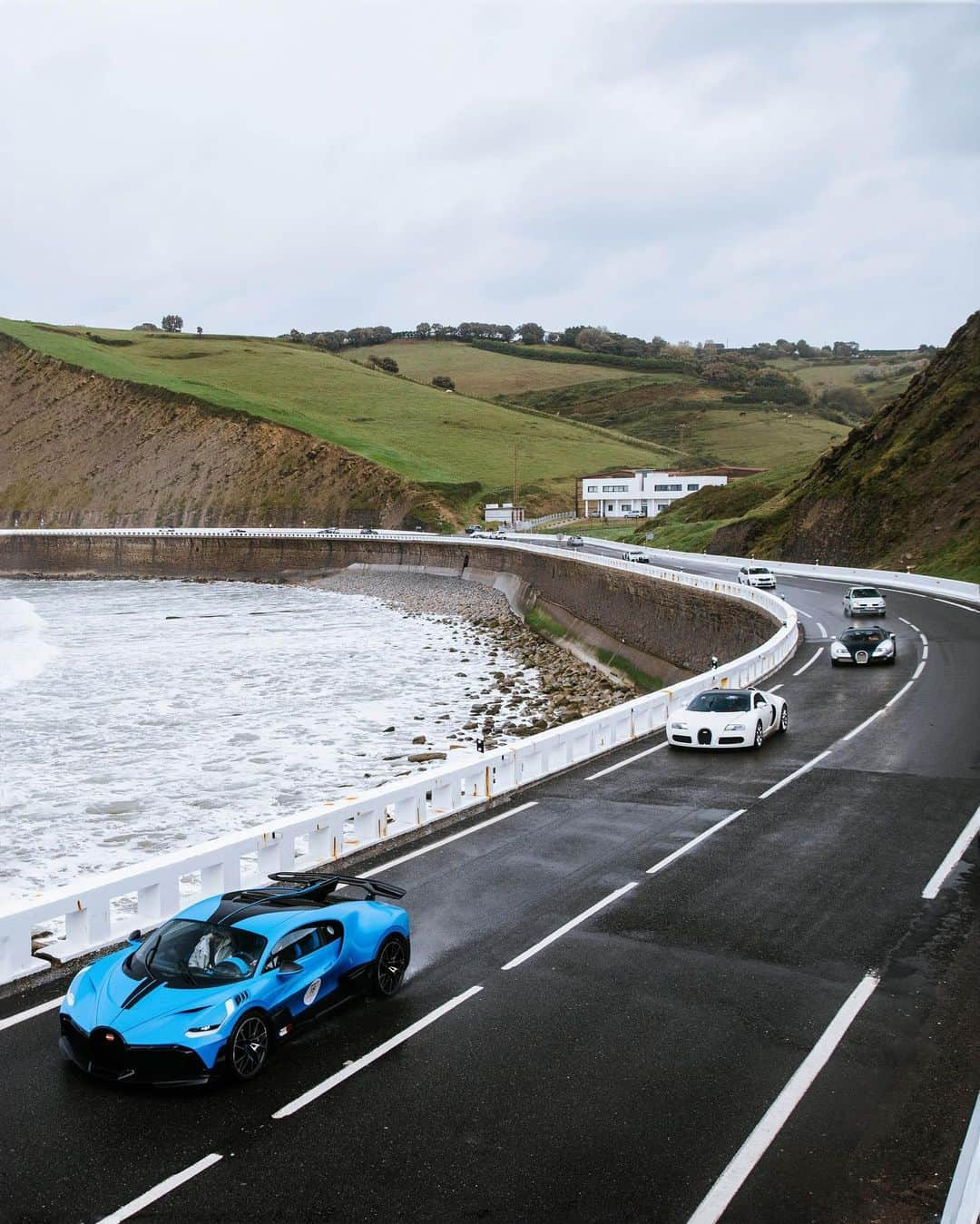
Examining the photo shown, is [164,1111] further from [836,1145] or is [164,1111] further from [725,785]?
[725,785]

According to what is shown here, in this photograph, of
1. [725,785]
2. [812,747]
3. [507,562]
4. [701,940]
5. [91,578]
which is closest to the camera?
[701,940]

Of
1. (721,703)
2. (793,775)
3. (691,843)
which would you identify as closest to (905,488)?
(721,703)

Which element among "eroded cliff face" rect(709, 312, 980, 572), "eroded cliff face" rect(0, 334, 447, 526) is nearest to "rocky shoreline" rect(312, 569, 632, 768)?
"eroded cliff face" rect(709, 312, 980, 572)

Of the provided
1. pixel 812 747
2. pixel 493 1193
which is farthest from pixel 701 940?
pixel 812 747

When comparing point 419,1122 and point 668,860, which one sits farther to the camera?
point 668,860

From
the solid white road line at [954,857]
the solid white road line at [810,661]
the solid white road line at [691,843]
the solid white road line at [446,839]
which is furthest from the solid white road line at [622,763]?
the solid white road line at [810,661]

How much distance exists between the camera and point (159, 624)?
70.6 metres

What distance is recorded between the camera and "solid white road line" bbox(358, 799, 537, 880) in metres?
15.0

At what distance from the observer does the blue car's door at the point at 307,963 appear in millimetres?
9836

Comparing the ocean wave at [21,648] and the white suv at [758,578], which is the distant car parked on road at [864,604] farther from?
the ocean wave at [21,648]

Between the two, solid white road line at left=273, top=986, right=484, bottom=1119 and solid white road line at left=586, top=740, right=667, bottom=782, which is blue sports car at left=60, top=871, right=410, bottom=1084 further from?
solid white road line at left=586, top=740, right=667, bottom=782

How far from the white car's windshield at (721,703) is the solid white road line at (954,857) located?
20.4ft

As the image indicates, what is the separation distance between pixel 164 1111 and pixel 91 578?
116729mm

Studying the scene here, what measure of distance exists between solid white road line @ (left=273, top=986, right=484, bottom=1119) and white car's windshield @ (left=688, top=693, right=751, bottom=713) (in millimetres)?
12619
